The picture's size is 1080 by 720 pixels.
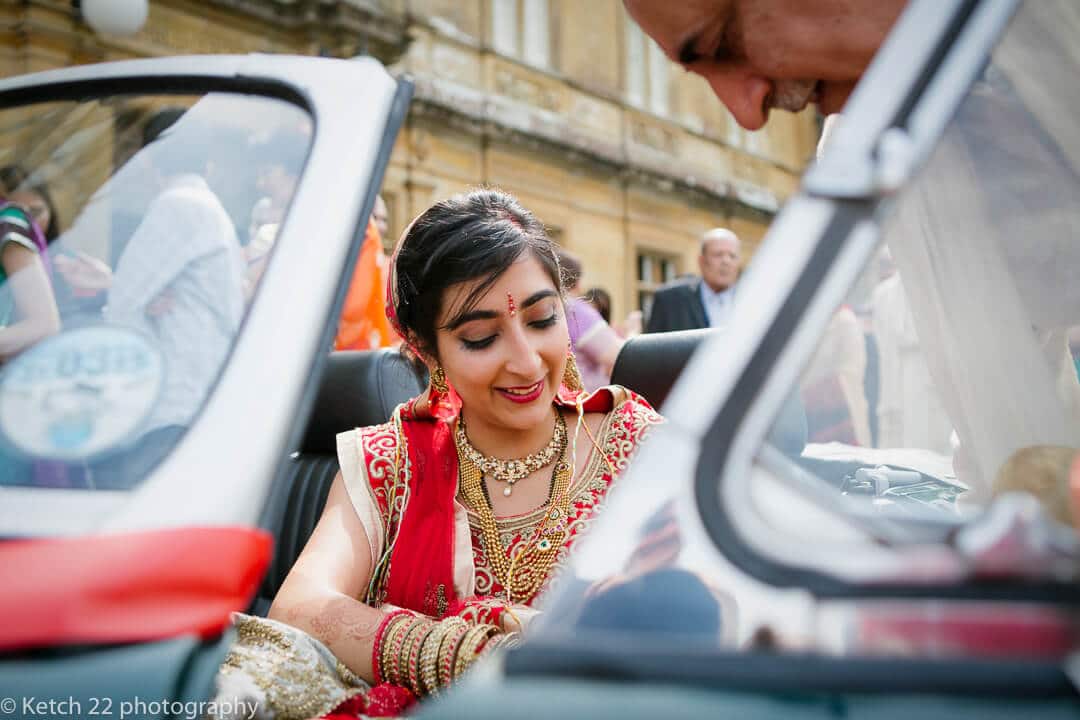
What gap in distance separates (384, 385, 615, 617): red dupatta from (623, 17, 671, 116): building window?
1174cm

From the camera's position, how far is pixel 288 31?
29.8 ft

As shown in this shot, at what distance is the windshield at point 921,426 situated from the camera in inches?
26.6

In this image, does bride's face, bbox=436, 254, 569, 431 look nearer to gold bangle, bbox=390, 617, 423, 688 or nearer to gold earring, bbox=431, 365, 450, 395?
gold earring, bbox=431, 365, 450, 395

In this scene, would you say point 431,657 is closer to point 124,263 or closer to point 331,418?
point 124,263

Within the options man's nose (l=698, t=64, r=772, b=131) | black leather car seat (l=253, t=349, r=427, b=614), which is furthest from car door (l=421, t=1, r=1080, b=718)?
black leather car seat (l=253, t=349, r=427, b=614)

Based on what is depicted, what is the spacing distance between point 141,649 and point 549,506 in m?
1.18

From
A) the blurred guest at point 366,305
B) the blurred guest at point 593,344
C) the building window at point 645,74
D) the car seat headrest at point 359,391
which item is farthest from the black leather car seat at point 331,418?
the building window at point 645,74

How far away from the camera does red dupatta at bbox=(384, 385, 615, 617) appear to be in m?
1.85

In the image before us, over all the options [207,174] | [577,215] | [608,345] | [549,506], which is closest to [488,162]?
[577,215]

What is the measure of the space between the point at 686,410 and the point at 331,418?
2.12 metres

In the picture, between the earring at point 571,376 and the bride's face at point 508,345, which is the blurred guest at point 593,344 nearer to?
the earring at point 571,376

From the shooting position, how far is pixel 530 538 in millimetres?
1901

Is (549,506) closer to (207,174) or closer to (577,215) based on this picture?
(207,174)

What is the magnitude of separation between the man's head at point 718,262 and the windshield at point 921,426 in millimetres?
4441
